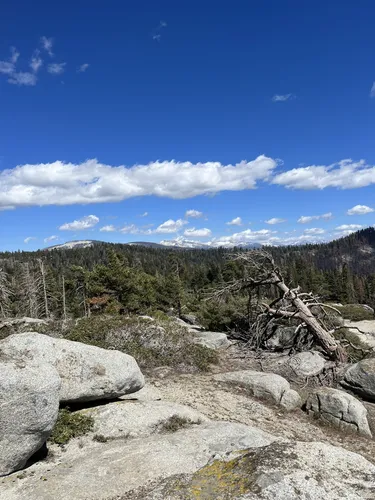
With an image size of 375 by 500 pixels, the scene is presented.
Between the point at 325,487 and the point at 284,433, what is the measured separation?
5.03 metres

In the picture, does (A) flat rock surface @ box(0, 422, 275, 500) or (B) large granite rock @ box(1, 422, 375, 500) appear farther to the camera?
(A) flat rock surface @ box(0, 422, 275, 500)

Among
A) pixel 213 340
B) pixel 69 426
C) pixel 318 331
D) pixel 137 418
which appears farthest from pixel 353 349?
pixel 69 426

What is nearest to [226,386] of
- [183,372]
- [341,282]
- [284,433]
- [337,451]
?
[183,372]

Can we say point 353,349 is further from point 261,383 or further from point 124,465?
point 124,465

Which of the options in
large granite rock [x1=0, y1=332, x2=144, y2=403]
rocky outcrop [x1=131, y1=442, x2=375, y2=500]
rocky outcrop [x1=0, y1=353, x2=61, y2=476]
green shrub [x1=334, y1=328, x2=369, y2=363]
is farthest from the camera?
green shrub [x1=334, y1=328, x2=369, y2=363]

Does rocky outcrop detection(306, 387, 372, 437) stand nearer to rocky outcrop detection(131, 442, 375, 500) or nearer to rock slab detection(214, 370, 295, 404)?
rock slab detection(214, 370, 295, 404)

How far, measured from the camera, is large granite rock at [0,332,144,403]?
9.05 metres

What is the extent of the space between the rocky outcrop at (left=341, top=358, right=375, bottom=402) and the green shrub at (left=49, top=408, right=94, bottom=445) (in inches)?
380

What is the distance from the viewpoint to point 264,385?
1213 centimetres

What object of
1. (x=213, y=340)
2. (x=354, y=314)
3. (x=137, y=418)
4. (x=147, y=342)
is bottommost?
(x=354, y=314)

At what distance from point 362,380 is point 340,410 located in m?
3.25

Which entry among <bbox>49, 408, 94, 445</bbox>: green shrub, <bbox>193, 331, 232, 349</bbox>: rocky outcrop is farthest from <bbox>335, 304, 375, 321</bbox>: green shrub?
<bbox>49, 408, 94, 445</bbox>: green shrub

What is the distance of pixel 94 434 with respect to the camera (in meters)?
8.33

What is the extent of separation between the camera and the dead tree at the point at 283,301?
1689cm
